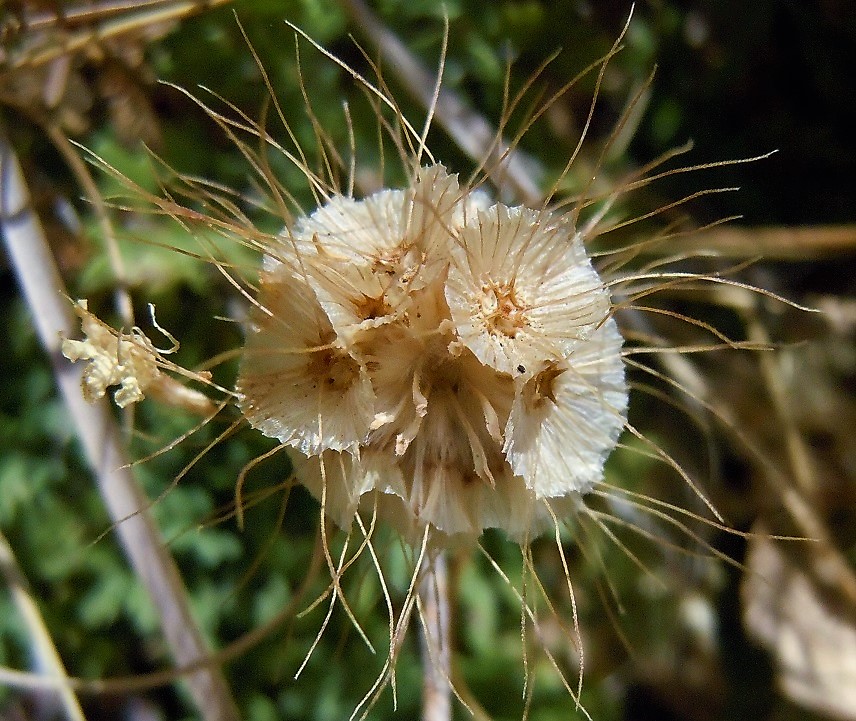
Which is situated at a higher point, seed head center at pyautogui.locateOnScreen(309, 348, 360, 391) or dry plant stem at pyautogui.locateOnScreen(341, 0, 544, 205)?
dry plant stem at pyautogui.locateOnScreen(341, 0, 544, 205)

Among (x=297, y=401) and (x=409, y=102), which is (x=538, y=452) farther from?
(x=409, y=102)

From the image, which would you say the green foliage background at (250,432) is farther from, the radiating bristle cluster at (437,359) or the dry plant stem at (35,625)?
the radiating bristle cluster at (437,359)

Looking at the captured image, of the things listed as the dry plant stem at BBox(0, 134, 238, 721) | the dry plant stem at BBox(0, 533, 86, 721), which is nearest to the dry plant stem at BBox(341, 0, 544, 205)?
the dry plant stem at BBox(0, 134, 238, 721)

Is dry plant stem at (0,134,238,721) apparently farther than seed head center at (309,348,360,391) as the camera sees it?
Yes

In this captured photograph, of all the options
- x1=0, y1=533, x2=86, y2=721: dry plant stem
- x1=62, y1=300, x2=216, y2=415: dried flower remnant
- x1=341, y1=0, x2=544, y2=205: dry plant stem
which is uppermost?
x1=341, y1=0, x2=544, y2=205: dry plant stem

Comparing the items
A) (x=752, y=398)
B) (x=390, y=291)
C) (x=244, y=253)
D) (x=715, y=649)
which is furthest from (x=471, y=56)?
(x=715, y=649)

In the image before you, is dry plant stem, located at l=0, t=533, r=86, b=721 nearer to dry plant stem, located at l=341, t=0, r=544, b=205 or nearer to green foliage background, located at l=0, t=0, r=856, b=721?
green foliage background, located at l=0, t=0, r=856, b=721

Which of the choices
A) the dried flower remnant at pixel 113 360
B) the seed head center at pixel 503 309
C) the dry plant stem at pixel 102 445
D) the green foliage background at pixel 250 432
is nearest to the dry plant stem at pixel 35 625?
the green foliage background at pixel 250 432

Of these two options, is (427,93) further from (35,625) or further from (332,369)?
(35,625)
